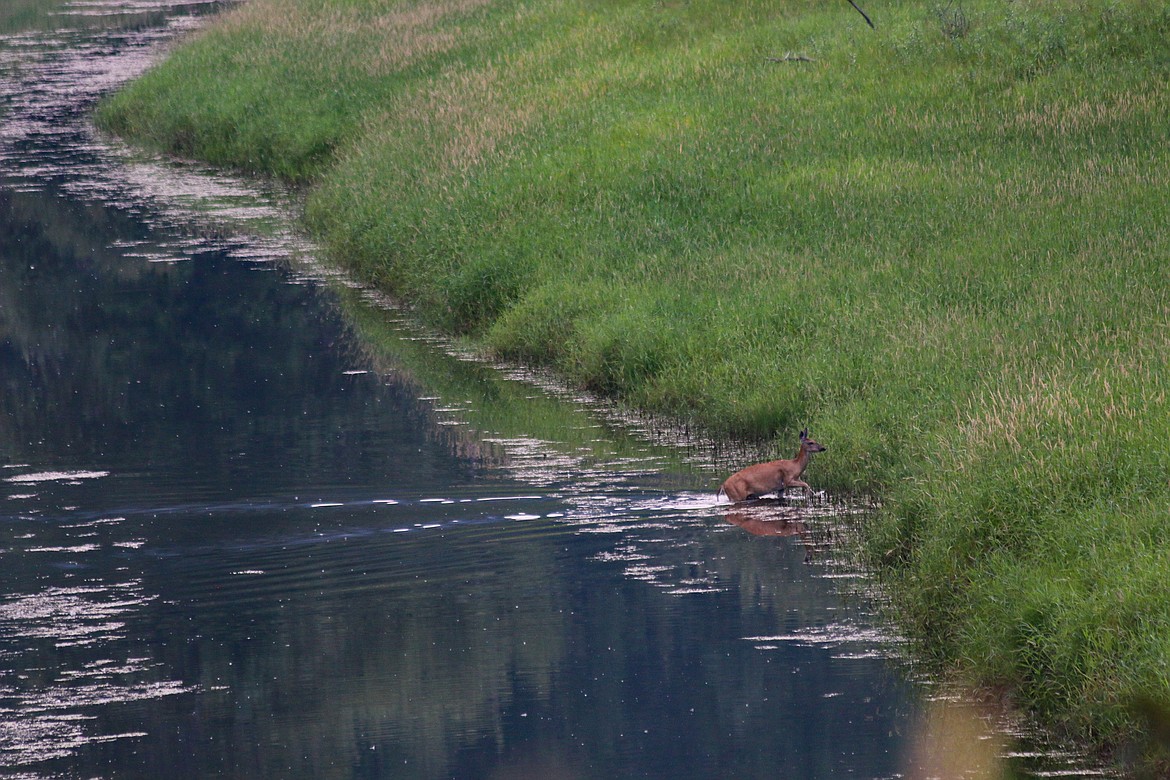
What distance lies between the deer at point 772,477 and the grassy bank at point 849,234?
0.55 metres

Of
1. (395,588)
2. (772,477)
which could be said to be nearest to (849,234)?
(772,477)

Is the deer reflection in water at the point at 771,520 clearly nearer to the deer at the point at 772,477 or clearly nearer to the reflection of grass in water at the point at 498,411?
the deer at the point at 772,477

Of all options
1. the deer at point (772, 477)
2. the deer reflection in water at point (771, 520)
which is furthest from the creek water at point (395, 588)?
the deer at point (772, 477)

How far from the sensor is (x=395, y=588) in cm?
1211

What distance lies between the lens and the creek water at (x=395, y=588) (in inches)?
391

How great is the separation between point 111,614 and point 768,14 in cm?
Result: 2128

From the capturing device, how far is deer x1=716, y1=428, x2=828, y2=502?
13.3 m

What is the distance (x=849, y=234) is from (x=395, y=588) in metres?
8.83

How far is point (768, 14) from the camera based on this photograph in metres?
30.3

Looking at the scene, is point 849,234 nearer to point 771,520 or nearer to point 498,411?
point 498,411

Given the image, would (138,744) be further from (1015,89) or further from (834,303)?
(1015,89)

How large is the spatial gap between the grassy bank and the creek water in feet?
2.45

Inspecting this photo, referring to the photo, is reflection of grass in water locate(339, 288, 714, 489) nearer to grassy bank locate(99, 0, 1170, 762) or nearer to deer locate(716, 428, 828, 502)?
grassy bank locate(99, 0, 1170, 762)

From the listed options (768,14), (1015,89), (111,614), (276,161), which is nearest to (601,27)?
(768,14)
